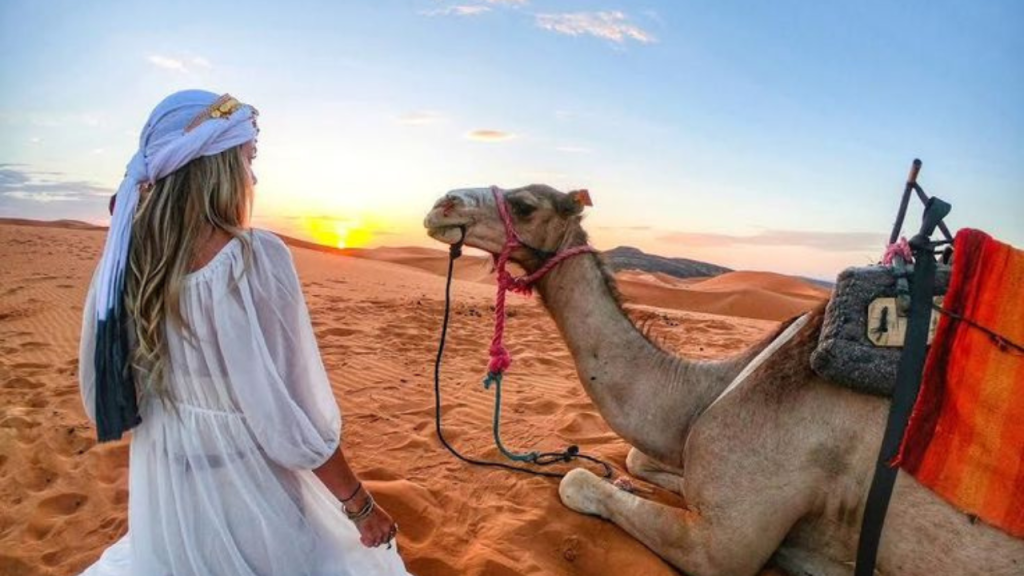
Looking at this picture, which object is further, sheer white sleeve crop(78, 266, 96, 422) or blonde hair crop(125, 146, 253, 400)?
sheer white sleeve crop(78, 266, 96, 422)

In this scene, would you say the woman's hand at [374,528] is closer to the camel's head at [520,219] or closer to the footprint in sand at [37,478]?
the camel's head at [520,219]

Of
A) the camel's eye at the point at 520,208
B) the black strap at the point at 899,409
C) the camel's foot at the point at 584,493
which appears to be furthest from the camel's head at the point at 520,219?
the black strap at the point at 899,409

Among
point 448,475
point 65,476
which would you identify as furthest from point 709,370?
point 65,476

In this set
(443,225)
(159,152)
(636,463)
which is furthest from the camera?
(636,463)

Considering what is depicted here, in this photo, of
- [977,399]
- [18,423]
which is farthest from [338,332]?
[977,399]

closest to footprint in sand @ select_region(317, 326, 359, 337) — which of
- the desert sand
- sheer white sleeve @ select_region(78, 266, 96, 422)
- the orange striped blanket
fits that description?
the desert sand

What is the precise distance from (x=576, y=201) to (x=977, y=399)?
6.55ft

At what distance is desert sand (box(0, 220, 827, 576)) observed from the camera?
3295 mm

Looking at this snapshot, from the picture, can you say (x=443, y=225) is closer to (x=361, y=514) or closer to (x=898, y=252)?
(x=361, y=514)

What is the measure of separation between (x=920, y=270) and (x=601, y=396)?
5.26ft

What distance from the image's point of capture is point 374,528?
2340 millimetres

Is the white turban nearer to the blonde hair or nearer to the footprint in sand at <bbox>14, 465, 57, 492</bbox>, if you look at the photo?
the blonde hair

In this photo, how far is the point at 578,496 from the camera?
11.6 feet

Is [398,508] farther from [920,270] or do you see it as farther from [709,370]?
[920,270]
